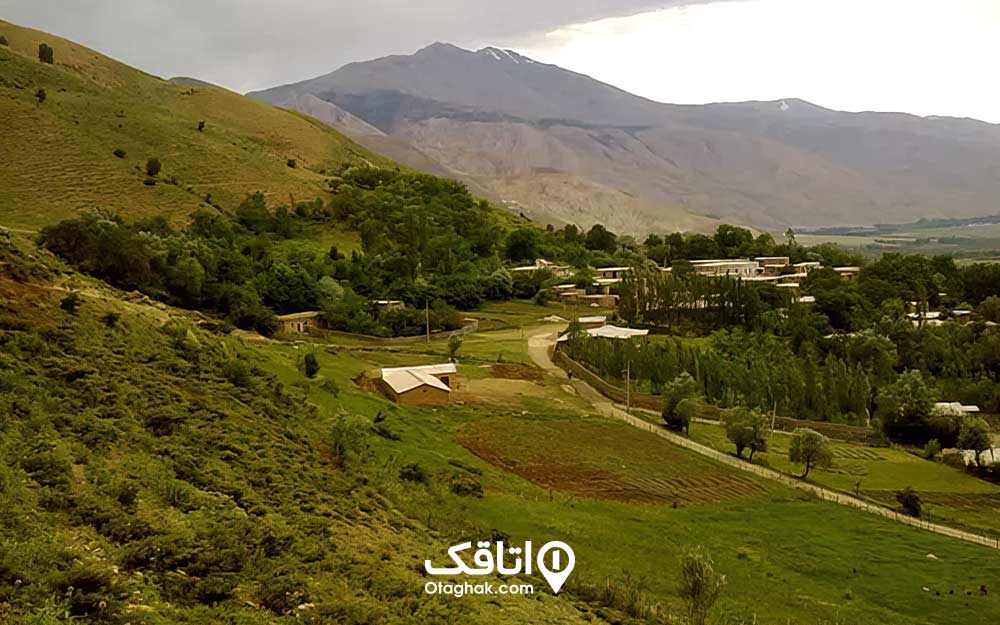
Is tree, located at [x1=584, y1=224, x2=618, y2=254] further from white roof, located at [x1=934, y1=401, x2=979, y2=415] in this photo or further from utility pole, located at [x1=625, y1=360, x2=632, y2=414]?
white roof, located at [x1=934, y1=401, x2=979, y2=415]

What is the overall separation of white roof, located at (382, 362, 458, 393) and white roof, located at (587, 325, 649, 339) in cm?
1524

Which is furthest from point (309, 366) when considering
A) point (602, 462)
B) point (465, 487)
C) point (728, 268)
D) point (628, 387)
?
point (728, 268)

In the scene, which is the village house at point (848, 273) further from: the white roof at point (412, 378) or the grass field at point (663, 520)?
the white roof at point (412, 378)

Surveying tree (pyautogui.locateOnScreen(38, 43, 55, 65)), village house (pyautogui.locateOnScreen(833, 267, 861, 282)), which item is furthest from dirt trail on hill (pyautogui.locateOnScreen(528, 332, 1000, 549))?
tree (pyautogui.locateOnScreen(38, 43, 55, 65))

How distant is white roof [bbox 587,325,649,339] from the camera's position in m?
46.6

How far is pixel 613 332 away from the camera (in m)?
48.4

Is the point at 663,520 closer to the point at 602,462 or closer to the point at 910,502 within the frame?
the point at 602,462

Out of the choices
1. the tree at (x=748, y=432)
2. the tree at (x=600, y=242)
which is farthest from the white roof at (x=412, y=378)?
the tree at (x=600, y=242)

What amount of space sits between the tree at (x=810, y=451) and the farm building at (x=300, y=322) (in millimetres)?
26808

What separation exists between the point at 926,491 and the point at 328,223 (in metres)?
54.7

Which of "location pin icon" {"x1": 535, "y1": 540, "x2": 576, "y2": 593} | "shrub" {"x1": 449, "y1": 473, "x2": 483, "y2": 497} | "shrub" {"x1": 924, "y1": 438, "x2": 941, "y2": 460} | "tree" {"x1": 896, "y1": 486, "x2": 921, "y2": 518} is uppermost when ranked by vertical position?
"shrub" {"x1": 449, "y1": 473, "x2": 483, "y2": 497}

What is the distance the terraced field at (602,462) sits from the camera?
78.3ft

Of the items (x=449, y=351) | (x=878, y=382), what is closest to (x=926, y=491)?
(x=878, y=382)

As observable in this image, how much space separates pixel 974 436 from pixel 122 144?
68.8 metres
